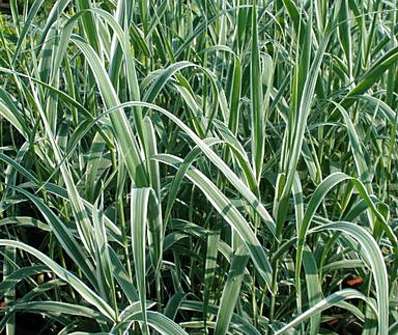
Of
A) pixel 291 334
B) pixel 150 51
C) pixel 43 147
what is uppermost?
pixel 150 51

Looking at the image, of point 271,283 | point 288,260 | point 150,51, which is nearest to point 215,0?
point 150,51

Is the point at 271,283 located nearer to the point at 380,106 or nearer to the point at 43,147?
the point at 380,106

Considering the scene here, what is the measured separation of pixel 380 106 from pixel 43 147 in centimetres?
62

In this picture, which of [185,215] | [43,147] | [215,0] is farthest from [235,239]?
[215,0]

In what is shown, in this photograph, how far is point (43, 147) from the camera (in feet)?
4.77

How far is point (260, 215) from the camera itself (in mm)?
1194

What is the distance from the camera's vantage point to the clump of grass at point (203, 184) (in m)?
1.16

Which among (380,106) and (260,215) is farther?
(380,106)

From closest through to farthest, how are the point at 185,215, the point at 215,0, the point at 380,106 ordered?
the point at 380,106 → the point at 185,215 → the point at 215,0

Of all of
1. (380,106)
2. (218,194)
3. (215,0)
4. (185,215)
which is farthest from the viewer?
(215,0)

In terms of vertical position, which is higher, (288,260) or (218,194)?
(218,194)

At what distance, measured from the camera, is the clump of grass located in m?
1.16

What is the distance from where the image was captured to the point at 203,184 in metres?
1.18

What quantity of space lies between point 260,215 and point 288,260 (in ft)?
0.80
